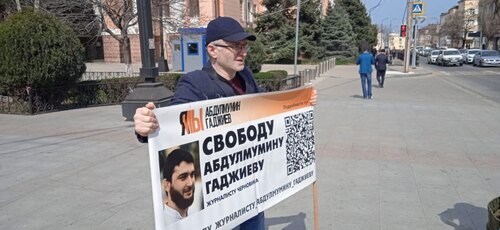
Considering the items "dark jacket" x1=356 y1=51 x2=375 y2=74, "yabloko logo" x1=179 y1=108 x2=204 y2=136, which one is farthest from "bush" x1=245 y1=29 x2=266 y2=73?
"yabloko logo" x1=179 y1=108 x2=204 y2=136

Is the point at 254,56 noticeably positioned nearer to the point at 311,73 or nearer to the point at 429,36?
the point at 311,73

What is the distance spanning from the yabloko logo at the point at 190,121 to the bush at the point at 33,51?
8738 millimetres

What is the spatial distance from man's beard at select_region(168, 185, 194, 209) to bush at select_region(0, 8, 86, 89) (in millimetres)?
8795

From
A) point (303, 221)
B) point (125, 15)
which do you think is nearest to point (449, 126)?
point (303, 221)

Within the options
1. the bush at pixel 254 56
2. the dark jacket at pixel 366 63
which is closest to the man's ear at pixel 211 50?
the dark jacket at pixel 366 63

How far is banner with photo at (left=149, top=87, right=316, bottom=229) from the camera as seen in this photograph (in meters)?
1.96

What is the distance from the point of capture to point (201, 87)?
2246 millimetres

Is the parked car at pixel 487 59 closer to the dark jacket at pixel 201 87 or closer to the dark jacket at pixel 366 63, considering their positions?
the dark jacket at pixel 366 63

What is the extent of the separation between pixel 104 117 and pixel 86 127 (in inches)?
48.4

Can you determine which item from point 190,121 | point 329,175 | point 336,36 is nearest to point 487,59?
point 336,36

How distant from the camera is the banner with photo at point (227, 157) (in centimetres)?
196

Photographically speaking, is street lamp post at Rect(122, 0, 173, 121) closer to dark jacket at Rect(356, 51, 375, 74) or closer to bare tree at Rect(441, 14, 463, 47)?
dark jacket at Rect(356, 51, 375, 74)

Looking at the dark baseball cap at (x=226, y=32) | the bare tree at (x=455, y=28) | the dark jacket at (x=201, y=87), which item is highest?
the bare tree at (x=455, y=28)

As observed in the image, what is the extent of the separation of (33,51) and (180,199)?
29.5ft
